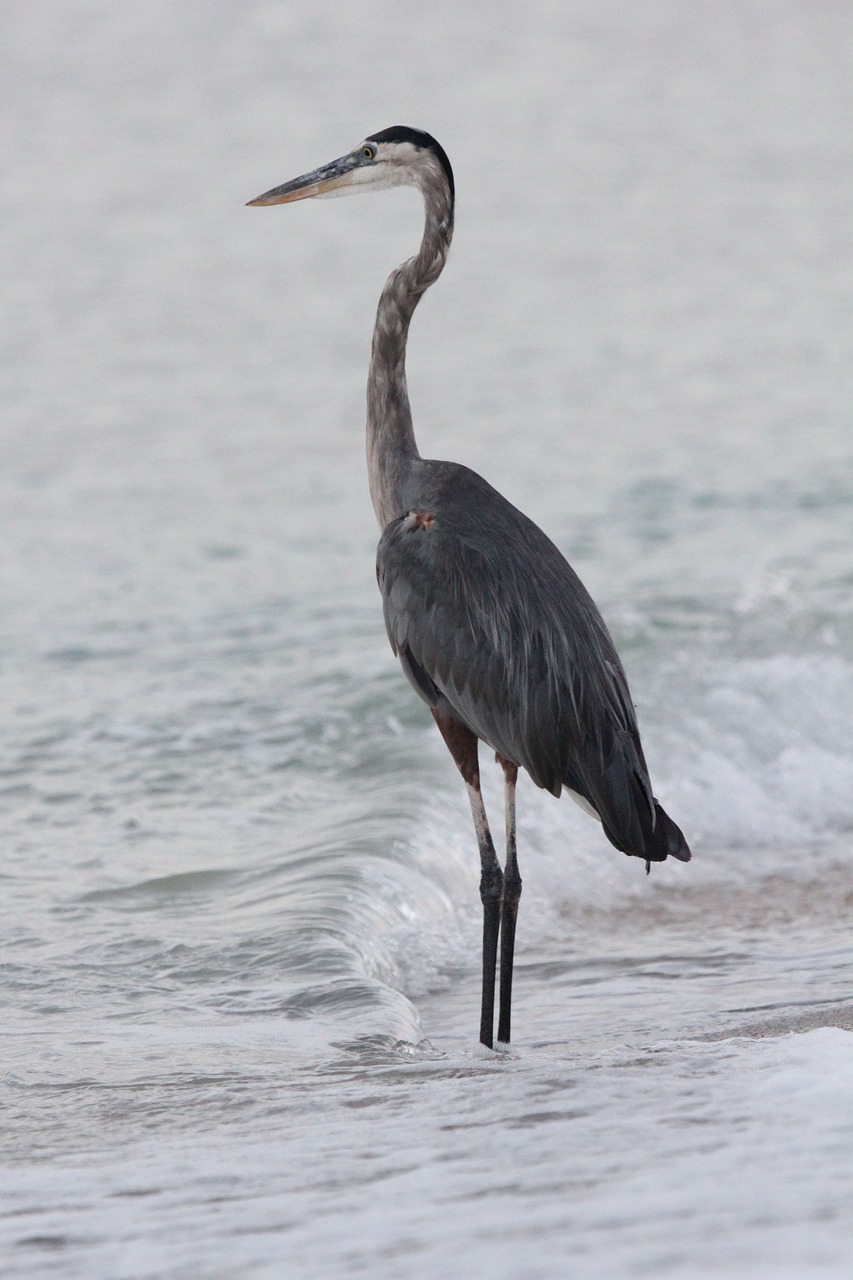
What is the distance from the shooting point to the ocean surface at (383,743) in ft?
11.1

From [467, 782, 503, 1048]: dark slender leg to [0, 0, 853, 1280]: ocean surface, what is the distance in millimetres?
149

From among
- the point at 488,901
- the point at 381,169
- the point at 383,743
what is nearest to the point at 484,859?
the point at 488,901

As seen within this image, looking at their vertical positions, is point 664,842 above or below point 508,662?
below

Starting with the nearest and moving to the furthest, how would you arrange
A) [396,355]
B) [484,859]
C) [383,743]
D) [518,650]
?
[518,650] < [484,859] < [396,355] < [383,743]

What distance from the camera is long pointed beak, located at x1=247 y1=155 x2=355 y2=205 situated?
520 centimetres

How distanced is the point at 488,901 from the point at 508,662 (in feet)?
2.49

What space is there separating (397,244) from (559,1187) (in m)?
16.9

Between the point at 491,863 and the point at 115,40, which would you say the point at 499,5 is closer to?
the point at 115,40

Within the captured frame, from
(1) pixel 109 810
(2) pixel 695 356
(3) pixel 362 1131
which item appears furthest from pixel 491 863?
(2) pixel 695 356

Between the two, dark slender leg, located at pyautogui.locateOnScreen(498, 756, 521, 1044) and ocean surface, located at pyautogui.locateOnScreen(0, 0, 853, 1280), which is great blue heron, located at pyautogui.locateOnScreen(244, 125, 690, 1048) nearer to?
dark slender leg, located at pyautogui.locateOnScreen(498, 756, 521, 1044)

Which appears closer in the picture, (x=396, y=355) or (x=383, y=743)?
(x=396, y=355)

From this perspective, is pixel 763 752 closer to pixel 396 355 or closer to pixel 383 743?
pixel 383 743

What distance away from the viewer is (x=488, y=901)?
4941 mm

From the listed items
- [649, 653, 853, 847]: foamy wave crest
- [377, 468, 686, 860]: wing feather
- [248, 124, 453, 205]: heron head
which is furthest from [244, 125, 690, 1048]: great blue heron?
[649, 653, 853, 847]: foamy wave crest
